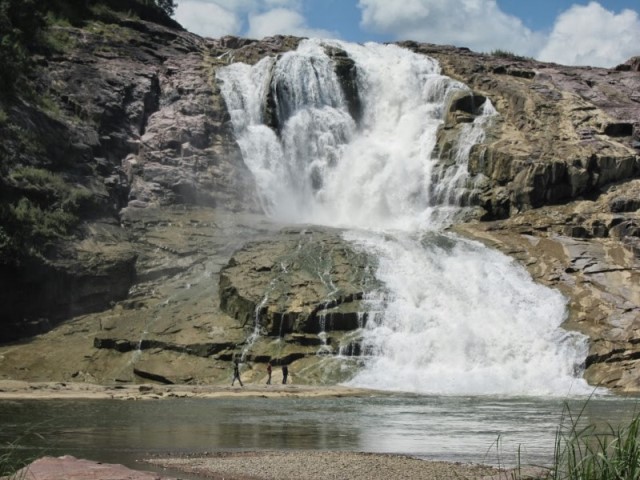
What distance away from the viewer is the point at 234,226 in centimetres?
5225

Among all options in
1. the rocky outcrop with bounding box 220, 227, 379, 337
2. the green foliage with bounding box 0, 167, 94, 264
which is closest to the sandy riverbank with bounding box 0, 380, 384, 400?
the rocky outcrop with bounding box 220, 227, 379, 337

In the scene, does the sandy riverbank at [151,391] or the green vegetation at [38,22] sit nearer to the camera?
the sandy riverbank at [151,391]

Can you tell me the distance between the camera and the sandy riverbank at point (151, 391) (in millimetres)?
31031

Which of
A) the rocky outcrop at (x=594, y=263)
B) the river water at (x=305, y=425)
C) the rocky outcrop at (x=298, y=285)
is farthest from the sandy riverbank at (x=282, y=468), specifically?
the rocky outcrop at (x=298, y=285)

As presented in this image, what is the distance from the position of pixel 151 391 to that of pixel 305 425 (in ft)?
40.9

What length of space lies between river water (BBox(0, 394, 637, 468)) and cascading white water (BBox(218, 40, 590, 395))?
5.53m

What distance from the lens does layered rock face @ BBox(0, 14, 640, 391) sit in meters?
38.6

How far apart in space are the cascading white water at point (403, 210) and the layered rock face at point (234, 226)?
1350 mm

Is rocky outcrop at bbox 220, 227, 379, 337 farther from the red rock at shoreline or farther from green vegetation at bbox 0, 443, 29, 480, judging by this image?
the red rock at shoreline

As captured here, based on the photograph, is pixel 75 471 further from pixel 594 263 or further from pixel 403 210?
pixel 403 210

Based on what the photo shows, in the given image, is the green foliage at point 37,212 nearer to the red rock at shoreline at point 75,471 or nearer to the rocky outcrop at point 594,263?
the rocky outcrop at point 594,263

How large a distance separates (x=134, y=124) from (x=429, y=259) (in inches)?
1083

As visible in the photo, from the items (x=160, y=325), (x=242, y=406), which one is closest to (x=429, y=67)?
(x=160, y=325)

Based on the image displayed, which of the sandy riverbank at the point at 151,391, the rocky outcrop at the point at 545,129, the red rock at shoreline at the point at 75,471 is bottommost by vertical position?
the sandy riverbank at the point at 151,391
